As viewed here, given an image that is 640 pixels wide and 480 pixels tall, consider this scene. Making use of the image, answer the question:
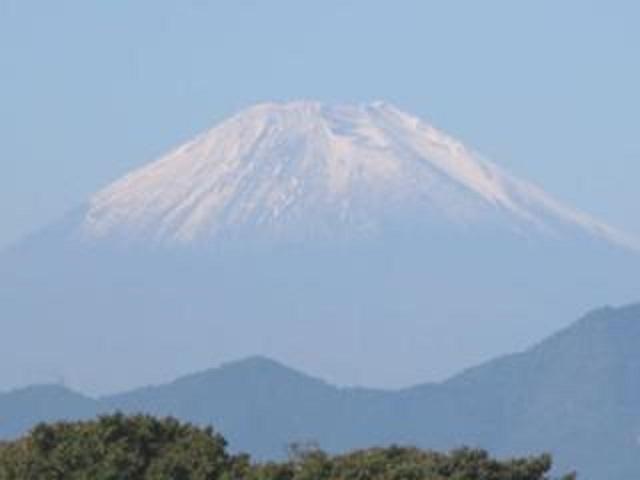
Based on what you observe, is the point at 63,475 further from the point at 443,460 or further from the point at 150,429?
the point at 443,460

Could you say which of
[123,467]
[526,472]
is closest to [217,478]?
[123,467]

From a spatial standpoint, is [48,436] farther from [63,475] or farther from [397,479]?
[397,479]

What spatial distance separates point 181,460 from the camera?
148 feet

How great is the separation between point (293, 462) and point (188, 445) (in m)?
1.58

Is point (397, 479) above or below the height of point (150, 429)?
below

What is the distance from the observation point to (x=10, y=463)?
4647 centimetres

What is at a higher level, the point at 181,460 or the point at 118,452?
the point at 118,452

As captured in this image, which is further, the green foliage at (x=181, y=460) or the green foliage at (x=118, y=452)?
the green foliage at (x=118, y=452)

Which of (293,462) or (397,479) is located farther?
(293,462)

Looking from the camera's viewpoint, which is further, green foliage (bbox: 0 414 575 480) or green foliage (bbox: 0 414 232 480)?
green foliage (bbox: 0 414 232 480)

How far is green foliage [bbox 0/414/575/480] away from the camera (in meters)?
43.8

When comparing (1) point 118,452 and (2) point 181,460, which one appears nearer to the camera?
(2) point 181,460

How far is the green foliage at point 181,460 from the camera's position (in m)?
43.8

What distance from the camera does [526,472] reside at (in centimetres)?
4494
